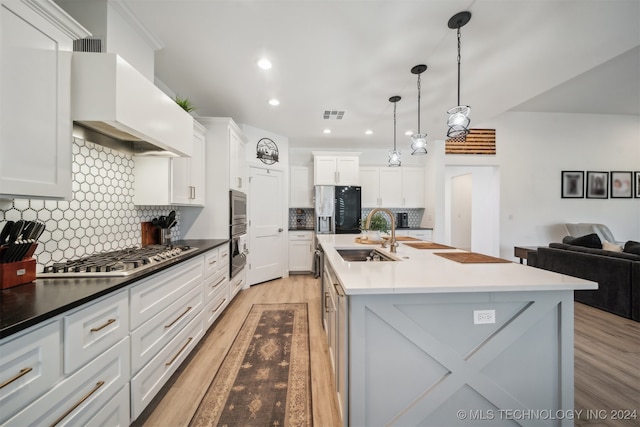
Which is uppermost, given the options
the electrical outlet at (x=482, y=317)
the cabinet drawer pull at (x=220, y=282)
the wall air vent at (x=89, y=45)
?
the wall air vent at (x=89, y=45)

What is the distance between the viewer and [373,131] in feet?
14.0

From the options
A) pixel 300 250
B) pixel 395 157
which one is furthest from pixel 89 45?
pixel 300 250

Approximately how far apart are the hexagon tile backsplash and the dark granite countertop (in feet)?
1.24

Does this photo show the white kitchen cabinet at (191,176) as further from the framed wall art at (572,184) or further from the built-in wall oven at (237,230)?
the framed wall art at (572,184)

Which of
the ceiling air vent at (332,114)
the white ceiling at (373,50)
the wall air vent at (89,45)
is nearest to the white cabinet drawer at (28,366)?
the wall air vent at (89,45)

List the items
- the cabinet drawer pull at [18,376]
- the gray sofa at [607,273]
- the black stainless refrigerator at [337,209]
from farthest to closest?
1. the black stainless refrigerator at [337,209]
2. the gray sofa at [607,273]
3. the cabinet drawer pull at [18,376]

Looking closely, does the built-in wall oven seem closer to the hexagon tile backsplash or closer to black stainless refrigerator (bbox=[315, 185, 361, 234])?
the hexagon tile backsplash

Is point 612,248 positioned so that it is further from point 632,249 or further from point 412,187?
point 412,187

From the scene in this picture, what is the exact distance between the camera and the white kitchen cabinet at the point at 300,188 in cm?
497

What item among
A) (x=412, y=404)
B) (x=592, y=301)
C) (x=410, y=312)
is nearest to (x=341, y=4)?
(x=410, y=312)

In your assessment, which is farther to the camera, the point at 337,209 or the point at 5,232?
the point at 337,209

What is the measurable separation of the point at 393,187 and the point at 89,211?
474cm

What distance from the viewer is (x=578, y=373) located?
182 cm

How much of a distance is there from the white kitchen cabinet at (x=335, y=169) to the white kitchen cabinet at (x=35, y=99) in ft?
12.1
